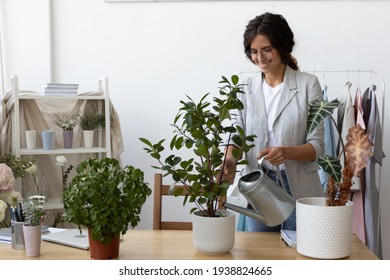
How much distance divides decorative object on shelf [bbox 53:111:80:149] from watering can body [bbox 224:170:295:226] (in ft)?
6.21

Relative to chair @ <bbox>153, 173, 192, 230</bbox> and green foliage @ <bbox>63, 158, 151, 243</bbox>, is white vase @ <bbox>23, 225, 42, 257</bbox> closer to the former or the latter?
green foliage @ <bbox>63, 158, 151, 243</bbox>

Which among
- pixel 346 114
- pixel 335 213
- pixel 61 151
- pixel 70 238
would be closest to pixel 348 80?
pixel 346 114

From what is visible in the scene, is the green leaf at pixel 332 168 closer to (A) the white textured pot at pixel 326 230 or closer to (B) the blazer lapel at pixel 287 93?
(A) the white textured pot at pixel 326 230

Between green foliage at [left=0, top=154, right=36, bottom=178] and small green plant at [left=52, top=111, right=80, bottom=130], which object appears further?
small green plant at [left=52, top=111, right=80, bottom=130]

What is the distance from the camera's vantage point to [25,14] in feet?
12.0

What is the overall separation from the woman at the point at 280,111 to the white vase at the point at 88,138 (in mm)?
1389

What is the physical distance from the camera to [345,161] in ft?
5.22

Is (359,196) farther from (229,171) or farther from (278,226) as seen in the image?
(229,171)

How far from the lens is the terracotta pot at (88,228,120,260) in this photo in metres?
1.57

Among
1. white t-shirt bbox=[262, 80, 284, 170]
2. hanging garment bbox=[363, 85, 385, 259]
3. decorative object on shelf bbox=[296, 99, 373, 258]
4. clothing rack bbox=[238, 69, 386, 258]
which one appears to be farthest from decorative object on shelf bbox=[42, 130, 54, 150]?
decorative object on shelf bbox=[296, 99, 373, 258]

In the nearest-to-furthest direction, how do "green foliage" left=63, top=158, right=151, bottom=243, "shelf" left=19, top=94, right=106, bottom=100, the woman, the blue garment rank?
"green foliage" left=63, top=158, right=151, bottom=243 → the blue garment → the woman → "shelf" left=19, top=94, right=106, bottom=100

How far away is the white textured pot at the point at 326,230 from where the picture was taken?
1.57 m
